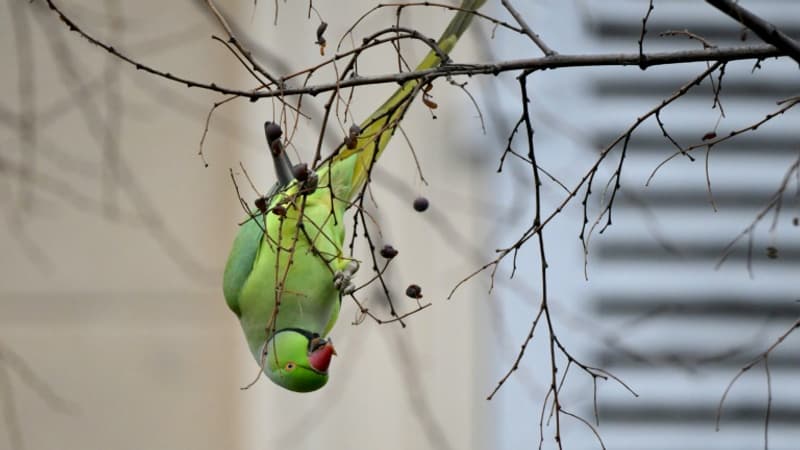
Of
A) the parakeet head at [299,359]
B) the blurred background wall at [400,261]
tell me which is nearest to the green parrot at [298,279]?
the parakeet head at [299,359]

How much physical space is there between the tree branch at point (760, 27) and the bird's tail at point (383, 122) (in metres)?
0.29

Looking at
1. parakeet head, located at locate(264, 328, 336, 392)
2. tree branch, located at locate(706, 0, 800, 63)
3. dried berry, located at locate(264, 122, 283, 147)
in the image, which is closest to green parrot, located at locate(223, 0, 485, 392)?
parakeet head, located at locate(264, 328, 336, 392)

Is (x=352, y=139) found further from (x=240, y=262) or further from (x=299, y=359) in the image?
(x=240, y=262)

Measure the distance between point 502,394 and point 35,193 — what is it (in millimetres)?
1412

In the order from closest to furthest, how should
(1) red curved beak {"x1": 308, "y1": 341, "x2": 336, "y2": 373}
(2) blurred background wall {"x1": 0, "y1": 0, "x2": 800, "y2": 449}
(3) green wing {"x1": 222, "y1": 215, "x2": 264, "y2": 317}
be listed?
(1) red curved beak {"x1": 308, "y1": 341, "x2": 336, "y2": 373}
(3) green wing {"x1": 222, "y1": 215, "x2": 264, "y2": 317}
(2) blurred background wall {"x1": 0, "y1": 0, "x2": 800, "y2": 449}

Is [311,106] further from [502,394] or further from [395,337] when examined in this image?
[502,394]

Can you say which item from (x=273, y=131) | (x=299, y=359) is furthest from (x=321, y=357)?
(x=273, y=131)

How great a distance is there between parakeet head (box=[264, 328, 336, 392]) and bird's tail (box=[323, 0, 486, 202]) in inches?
9.5

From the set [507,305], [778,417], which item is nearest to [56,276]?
[507,305]

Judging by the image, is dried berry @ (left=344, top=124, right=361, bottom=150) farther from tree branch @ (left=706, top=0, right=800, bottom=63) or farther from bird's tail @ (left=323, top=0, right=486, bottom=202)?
tree branch @ (left=706, top=0, right=800, bottom=63)

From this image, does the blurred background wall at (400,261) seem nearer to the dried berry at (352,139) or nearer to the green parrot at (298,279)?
the green parrot at (298,279)

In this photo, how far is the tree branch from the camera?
0.96 m

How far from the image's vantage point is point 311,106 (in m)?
2.71

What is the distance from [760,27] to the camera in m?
1.00
